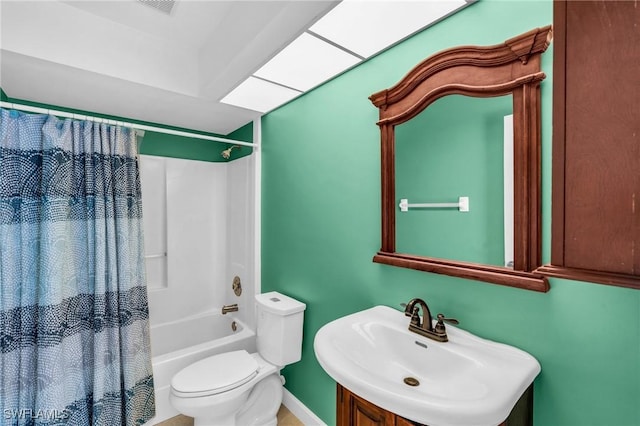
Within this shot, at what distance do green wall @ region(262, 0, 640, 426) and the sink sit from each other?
0.11m

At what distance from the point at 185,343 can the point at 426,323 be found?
2.43 m

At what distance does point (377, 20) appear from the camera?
1.25m

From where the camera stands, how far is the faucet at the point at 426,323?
3.64ft

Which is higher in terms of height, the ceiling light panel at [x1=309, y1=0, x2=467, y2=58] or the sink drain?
the ceiling light panel at [x1=309, y1=0, x2=467, y2=58]

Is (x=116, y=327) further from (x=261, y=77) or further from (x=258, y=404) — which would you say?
(x=261, y=77)

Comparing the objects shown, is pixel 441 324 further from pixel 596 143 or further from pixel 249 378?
pixel 249 378

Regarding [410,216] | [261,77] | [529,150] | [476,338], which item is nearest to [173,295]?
[261,77]

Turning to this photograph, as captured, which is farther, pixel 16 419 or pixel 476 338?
pixel 16 419

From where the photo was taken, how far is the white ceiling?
1.44 metres

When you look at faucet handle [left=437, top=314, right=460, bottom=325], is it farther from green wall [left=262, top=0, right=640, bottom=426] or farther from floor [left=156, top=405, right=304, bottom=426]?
floor [left=156, top=405, right=304, bottom=426]

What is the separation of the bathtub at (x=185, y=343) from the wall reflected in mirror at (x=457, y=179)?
1558 millimetres

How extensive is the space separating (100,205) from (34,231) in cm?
33

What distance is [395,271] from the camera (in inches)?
55.0

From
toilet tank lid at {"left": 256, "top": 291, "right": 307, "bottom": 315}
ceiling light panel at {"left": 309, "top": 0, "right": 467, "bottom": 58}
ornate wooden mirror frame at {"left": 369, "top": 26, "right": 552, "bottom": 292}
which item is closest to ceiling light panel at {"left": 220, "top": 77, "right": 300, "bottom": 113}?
ceiling light panel at {"left": 309, "top": 0, "right": 467, "bottom": 58}
